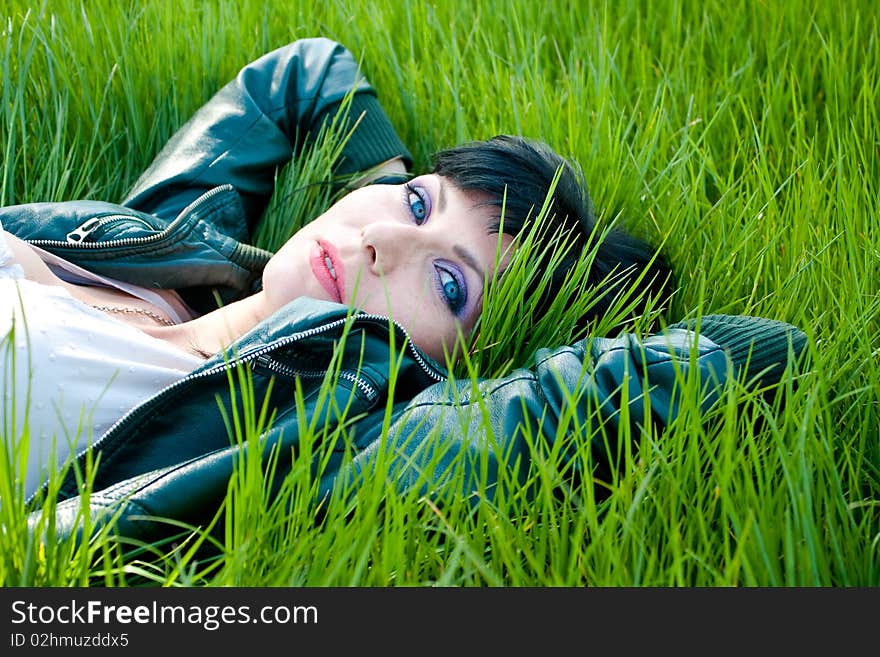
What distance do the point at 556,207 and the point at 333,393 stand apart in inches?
25.4

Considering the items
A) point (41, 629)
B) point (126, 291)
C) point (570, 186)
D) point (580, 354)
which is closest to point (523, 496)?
point (580, 354)

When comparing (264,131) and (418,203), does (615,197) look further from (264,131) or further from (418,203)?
(264,131)

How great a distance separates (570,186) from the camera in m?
1.62

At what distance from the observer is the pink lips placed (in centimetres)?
153

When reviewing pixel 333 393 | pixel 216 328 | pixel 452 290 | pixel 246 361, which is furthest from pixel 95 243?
pixel 333 393

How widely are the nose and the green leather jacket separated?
0.48 feet

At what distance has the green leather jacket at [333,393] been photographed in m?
1.13

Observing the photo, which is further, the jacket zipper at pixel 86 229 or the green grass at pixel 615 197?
the jacket zipper at pixel 86 229

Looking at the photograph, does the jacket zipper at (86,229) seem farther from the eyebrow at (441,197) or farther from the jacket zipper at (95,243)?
the eyebrow at (441,197)

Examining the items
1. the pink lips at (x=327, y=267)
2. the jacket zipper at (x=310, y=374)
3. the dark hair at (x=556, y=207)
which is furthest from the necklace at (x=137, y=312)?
the dark hair at (x=556, y=207)

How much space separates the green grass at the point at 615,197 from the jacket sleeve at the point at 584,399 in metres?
0.04

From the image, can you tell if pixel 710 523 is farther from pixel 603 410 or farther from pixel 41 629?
pixel 41 629

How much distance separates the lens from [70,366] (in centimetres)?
135

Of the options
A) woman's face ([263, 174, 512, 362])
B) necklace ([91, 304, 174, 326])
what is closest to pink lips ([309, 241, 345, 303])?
woman's face ([263, 174, 512, 362])
